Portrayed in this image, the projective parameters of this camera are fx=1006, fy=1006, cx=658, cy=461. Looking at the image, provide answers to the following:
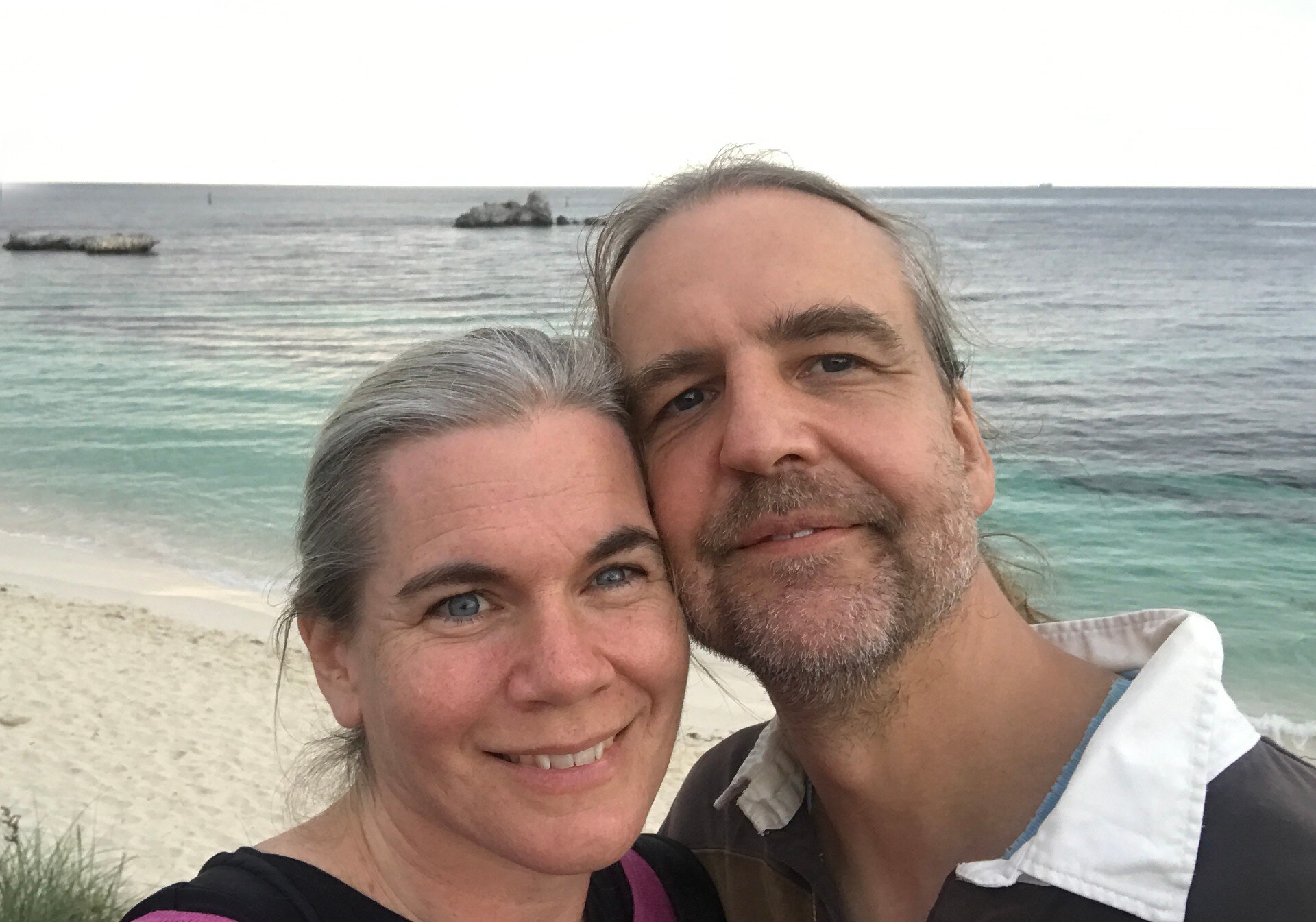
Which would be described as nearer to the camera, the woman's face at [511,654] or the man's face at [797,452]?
the woman's face at [511,654]

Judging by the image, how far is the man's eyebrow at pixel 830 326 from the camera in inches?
98.0

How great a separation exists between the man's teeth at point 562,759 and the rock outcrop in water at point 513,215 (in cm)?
8613

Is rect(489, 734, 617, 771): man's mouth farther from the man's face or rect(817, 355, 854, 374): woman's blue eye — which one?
rect(817, 355, 854, 374): woman's blue eye

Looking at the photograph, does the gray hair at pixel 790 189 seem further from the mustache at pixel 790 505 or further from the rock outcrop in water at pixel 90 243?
the rock outcrop in water at pixel 90 243

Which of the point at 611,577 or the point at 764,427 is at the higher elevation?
the point at 764,427

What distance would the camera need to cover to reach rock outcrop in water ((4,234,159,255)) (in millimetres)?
65625

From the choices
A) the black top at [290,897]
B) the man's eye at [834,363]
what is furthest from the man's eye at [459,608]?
the man's eye at [834,363]

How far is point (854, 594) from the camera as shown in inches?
94.0

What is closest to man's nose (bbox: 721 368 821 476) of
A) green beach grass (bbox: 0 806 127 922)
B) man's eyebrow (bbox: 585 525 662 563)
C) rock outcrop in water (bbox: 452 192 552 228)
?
man's eyebrow (bbox: 585 525 662 563)

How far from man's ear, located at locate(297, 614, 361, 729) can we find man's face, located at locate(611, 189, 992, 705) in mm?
816

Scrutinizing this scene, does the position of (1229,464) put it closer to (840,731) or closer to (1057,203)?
(840,731)

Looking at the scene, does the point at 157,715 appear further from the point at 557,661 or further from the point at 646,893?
the point at 557,661

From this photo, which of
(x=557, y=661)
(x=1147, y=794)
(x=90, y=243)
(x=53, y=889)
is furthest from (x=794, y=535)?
(x=90, y=243)

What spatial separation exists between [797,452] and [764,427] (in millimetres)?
98
